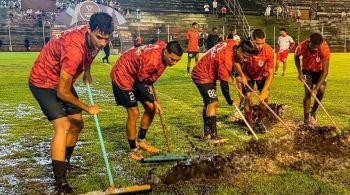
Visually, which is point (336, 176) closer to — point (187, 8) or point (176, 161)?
point (176, 161)

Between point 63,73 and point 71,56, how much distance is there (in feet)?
0.61

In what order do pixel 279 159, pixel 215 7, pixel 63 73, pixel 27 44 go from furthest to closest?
pixel 215 7
pixel 27 44
pixel 279 159
pixel 63 73

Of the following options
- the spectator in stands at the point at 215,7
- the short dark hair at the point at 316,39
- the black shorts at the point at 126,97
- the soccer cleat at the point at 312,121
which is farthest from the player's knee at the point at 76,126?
the spectator in stands at the point at 215,7

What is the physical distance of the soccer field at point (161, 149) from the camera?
5250mm

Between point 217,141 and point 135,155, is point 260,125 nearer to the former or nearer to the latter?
point 217,141

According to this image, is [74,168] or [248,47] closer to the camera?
[74,168]

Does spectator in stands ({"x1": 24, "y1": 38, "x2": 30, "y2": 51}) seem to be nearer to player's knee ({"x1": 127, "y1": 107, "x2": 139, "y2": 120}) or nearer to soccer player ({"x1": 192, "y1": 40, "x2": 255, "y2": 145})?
soccer player ({"x1": 192, "y1": 40, "x2": 255, "y2": 145})

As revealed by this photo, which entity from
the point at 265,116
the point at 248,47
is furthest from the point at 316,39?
the point at 248,47

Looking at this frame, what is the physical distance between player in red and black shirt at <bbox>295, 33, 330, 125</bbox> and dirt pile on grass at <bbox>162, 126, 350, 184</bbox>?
157 cm

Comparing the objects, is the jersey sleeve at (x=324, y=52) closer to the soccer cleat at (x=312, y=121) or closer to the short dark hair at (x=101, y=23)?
the soccer cleat at (x=312, y=121)

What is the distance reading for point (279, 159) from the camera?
6293 mm

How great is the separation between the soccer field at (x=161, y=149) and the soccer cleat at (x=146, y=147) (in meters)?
0.21

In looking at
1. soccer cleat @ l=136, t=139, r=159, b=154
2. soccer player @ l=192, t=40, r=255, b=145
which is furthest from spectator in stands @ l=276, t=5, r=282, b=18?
soccer cleat @ l=136, t=139, r=159, b=154

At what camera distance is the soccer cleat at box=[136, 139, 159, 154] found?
6977 millimetres
